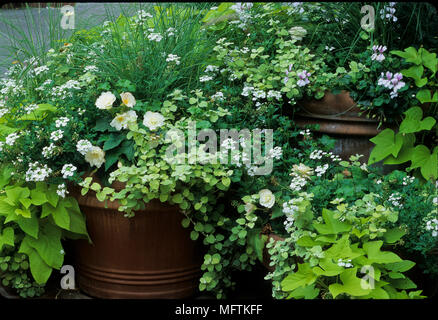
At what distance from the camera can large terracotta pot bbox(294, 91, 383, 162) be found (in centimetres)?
261

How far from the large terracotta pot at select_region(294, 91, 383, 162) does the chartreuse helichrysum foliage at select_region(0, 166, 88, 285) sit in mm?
1257

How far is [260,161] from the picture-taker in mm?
2348

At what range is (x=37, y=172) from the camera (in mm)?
2197

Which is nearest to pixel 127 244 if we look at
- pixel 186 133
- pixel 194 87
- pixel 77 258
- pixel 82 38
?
pixel 77 258

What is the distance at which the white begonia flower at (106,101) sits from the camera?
2346mm

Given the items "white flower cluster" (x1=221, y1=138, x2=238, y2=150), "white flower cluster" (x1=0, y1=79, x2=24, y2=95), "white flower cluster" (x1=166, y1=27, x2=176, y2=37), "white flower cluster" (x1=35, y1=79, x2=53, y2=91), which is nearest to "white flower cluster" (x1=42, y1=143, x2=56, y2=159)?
"white flower cluster" (x1=35, y1=79, x2=53, y2=91)

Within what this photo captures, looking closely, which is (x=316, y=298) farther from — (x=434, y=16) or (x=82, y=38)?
(x=82, y=38)

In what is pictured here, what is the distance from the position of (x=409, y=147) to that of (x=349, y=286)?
3.17ft

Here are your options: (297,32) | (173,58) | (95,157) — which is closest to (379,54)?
(297,32)

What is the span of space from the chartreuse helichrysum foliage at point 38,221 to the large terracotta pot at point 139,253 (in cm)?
9

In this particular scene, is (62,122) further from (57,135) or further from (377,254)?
(377,254)

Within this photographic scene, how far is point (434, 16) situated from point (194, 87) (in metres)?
1.24

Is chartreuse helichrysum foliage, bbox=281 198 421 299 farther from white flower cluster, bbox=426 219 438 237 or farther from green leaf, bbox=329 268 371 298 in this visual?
white flower cluster, bbox=426 219 438 237

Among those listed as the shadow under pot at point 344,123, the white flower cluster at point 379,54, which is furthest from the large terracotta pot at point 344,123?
the white flower cluster at point 379,54
